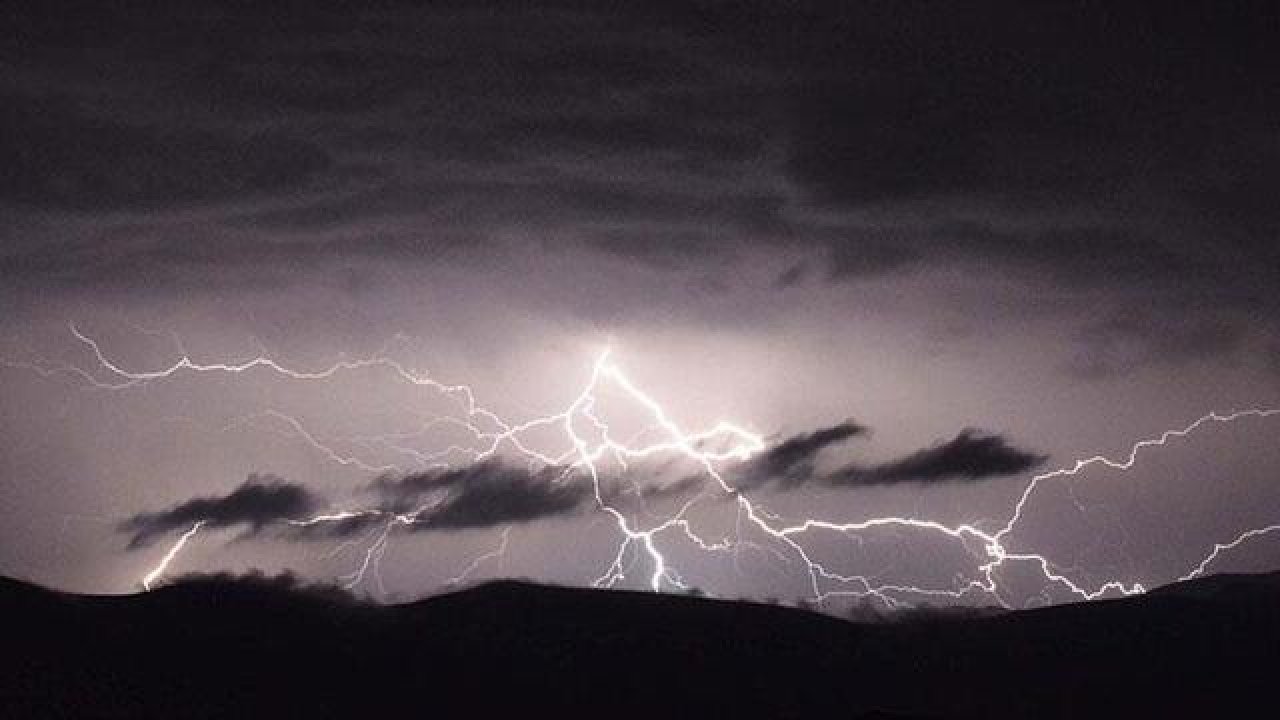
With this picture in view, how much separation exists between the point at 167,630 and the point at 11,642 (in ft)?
13.2

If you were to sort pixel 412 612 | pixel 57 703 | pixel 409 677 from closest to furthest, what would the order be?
Result: pixel 57 703, pixel 409 677, pixel 412 612

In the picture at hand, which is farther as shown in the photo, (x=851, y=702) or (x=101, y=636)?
(x=851, y=702)

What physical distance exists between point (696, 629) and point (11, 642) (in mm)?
18042

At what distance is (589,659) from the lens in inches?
1560

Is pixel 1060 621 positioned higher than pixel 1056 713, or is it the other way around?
pixel 1060 621

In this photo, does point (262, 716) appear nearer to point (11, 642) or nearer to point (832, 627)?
point (11, 642)

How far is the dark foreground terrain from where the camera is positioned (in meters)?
33.0

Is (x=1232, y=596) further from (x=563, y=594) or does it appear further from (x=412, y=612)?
(x=412, y=612)

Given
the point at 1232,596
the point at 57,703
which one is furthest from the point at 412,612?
the point at 1232,596

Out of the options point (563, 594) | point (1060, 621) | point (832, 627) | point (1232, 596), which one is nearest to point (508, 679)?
point (563, 594)

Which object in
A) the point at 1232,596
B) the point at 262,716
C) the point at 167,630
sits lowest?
the point at 262,716

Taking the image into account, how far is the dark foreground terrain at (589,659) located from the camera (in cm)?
3300

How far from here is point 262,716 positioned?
103 feet

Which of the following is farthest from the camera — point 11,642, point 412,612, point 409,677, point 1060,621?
point 1060,621
